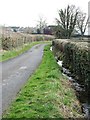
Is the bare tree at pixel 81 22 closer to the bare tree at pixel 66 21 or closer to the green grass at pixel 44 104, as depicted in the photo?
the bare tree at pixel 66 21

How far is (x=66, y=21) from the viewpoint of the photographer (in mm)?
76625

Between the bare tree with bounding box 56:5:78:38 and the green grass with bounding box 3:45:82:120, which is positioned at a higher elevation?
the bare tree with bounding box 56:5:78:38

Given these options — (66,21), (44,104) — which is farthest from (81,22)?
(44,104)

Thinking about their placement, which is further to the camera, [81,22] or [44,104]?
[81,22]

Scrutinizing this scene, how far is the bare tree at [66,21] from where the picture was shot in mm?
75125

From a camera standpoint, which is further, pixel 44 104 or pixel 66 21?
pixel 66 21

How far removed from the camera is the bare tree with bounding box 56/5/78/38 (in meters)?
75.1

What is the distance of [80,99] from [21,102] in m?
3.21

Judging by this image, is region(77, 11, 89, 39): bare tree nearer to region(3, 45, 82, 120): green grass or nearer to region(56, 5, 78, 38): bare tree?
region(56, 5, 78, 38): bare tree

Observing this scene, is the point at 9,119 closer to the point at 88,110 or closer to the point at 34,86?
the point at 88,110

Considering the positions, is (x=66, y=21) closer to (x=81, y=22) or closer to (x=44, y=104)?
(x=81, y=22)

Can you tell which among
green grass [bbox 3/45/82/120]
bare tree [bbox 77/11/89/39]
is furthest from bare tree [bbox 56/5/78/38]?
green grass [bbox 3/45/82/120]

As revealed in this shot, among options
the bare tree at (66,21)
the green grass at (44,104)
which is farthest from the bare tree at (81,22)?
the green grass at (44,104)

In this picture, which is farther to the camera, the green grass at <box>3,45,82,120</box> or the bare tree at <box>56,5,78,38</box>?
the bare tree at <box>56,5,78,38</box>
